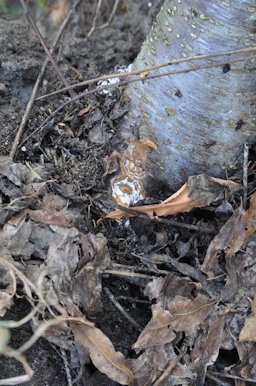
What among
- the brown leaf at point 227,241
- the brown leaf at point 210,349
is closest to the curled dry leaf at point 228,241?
the brown leaf at point 227,241

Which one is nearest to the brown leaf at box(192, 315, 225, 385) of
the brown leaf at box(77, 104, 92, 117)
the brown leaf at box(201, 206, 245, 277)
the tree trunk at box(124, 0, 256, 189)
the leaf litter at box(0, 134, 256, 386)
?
the leaf litter at box(0, 134, 256, 386)

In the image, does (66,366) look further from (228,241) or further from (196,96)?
(196,96)

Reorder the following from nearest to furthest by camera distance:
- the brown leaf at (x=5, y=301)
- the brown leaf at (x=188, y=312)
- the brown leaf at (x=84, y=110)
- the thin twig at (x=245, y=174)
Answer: the brown leaf at (x=5, y=301)
the brown leaf at (x=188, y=312)
the thin twig at (x=245, y=174)
the brown leaf at (x=84, y=110)

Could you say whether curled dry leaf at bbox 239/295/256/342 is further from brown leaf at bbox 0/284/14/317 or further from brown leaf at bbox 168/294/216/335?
brown leaf at bbox 0/284/14/317

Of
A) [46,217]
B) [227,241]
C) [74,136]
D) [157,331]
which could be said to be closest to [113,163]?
[74,136]

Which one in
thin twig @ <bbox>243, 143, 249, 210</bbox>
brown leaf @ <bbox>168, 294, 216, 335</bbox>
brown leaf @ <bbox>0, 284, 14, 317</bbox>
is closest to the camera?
brown leaf @ <bbox>0, 284, 14, 317</bbox>

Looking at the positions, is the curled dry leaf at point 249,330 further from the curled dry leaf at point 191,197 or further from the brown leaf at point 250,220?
the curled dry leaf at point 191,197

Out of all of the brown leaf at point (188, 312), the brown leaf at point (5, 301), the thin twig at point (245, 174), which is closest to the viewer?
the brown leaf at point (5, 301)
